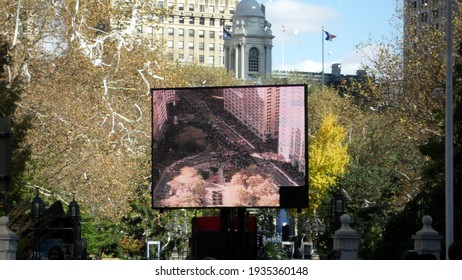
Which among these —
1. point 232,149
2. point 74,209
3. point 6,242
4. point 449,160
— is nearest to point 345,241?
point 232,149

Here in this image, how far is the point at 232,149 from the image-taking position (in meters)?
28.3

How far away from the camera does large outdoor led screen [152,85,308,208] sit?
91.9 ft

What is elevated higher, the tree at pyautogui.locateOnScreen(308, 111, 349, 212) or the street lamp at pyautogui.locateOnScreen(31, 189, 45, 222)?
the tree at pyautogui.locateOnScreen(308, 111, 349, 212)

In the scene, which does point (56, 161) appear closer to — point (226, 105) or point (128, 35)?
point (128, 35)

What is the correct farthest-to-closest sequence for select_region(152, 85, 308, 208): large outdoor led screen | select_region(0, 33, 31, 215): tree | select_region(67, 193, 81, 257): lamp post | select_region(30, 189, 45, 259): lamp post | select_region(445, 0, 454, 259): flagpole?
select_region(67, 193, 81, 257): lamp post, select_region(0, 33, 31, 215): tree, select_region(30, 189, 45, 259): lamp post, select_region(445, 0, 454, 259): flagpole, select_region(152, 85, 308, 208): large outdoor led screen

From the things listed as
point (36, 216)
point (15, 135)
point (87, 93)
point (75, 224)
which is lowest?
point (75, 224)

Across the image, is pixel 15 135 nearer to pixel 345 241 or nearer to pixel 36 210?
pixel 36 210

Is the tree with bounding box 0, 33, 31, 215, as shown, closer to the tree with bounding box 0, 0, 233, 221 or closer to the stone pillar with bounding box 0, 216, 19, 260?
the tree with bounding box 0, 0, 233, 221

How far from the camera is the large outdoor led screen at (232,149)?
28.0 meters

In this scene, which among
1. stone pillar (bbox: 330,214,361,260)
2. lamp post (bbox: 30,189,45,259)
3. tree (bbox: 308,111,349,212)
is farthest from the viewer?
tree (bbox: 308,111,349,212)

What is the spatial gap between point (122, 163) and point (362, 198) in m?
16.4

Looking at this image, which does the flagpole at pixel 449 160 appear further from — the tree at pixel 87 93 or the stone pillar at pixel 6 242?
the tree at pixel 87 93

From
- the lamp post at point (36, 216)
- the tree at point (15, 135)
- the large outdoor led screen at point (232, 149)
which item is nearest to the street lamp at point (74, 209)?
the lamp post at point (36, 216)

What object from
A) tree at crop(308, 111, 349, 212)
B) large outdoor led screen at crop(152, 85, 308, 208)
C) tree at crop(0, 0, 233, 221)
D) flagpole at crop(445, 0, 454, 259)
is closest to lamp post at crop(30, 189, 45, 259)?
tree at crop(0, 0, 233, 221)
